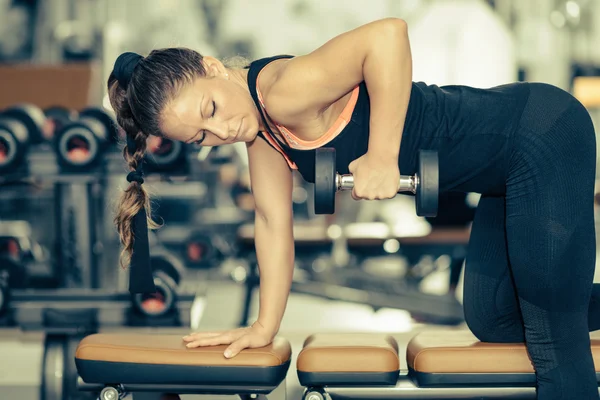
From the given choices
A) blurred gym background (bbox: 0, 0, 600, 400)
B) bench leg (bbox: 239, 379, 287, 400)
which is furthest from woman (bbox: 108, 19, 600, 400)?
bench leg (bbox: 239, 379, 287, 400)

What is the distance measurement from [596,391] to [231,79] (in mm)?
885

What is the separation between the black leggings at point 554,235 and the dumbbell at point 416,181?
23 cm

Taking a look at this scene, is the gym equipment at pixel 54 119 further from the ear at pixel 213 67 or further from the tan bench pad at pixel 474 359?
the tan bench pad at pixel 474 359

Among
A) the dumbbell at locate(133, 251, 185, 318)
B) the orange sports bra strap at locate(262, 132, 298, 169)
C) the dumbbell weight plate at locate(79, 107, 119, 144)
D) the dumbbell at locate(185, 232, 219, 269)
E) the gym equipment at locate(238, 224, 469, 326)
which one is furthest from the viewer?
the dumbbell at locate(185, 232, 219, 269)

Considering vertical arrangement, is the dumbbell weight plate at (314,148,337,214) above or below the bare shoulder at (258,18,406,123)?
below

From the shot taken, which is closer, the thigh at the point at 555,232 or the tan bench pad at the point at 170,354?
the thigh at the point at 555,232

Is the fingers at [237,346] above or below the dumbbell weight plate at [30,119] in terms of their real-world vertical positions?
below

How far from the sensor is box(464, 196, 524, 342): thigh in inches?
58.8

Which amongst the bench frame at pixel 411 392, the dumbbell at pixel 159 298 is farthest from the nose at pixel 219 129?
the dumbbell at pixel 159 298

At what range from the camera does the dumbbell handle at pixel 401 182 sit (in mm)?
1222

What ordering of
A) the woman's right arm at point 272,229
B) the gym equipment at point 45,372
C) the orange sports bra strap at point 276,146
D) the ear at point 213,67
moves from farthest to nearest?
the gym equipment at point 45,372 → the woman's right arm at point 272,229 → the orange sports bra strap at point 276,146 → the ear at point 213,67

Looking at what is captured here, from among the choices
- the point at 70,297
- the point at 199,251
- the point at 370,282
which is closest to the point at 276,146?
the point at 70,297

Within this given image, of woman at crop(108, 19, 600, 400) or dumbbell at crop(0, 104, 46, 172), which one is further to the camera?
dumbbell at crop(0, 104, 46, 172)

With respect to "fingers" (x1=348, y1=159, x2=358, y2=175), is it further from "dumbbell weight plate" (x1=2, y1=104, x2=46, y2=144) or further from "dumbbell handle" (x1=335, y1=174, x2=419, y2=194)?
"dumbbell weight plate" (x1=2, y1=104, x2=46, y2=144)
